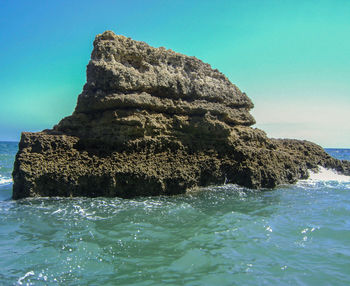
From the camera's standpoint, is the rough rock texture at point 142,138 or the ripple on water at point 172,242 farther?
the rough rock texture at point 142,138

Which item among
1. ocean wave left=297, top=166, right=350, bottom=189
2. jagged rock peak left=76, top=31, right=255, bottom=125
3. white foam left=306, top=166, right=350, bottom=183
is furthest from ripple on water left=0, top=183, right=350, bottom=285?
white foam left=306, top=166, right=350, bottom=183

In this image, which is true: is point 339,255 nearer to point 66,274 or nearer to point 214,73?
point 66,274

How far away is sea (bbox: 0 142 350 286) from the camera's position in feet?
12.0

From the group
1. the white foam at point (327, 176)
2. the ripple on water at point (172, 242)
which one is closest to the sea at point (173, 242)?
A: the ripple on water at point (172, 242)

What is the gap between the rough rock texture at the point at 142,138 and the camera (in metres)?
7.97

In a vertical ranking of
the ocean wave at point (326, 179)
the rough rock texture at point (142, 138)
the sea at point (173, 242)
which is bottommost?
the sea at point (173, 242)

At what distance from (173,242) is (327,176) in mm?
11664

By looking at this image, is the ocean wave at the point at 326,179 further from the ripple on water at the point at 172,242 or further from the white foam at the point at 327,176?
the ripple on water at the point at 172,242

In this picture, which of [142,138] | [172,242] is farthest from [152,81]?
[172,242]

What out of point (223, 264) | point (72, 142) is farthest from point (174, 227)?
point (72, 142)

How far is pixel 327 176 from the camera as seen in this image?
13.6m

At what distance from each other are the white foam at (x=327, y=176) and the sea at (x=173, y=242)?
5486 millimetres

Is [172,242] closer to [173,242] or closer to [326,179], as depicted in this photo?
[173,242]

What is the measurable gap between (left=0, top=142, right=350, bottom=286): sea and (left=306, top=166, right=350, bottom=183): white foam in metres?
5.49
